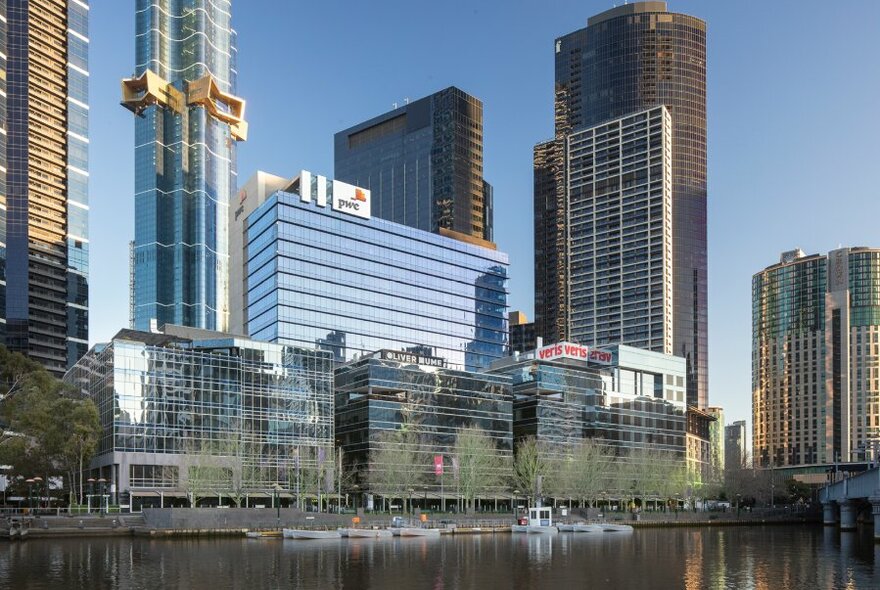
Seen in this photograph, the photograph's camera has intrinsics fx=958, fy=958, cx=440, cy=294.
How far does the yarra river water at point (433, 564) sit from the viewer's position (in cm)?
6688

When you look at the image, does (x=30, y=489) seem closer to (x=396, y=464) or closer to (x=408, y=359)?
(x=396, y=464)

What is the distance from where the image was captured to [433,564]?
8125 cm

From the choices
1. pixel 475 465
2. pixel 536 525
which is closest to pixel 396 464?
pixel 475 465

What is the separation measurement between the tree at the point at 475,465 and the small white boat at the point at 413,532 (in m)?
38.2

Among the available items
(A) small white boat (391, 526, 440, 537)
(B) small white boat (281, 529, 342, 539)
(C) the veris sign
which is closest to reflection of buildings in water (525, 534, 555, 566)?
(A) small white boat (391, 526, 440, 537)

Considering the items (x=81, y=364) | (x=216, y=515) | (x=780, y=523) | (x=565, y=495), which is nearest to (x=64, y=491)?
(x=81, y=364)

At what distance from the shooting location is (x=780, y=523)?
199m

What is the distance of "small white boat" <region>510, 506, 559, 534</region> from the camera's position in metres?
137

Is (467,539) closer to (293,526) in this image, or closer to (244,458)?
(293,526)

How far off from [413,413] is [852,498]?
76.1 m

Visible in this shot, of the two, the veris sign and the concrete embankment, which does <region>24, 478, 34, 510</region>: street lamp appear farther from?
the veris sign

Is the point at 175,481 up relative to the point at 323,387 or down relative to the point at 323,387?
down

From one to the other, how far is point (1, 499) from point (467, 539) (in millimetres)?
123097

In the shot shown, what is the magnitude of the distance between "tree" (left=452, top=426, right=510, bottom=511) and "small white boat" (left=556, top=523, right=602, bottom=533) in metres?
26.2
